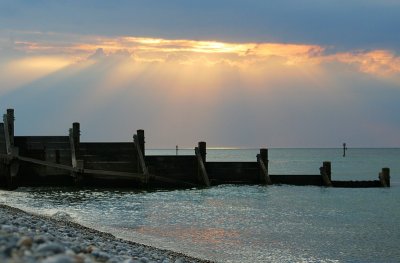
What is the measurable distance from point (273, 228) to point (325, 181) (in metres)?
19.8

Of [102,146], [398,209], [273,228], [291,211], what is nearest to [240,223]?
[273,228]

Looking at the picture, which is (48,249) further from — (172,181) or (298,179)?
(298,179)

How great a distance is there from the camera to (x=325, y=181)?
4238 centimetres

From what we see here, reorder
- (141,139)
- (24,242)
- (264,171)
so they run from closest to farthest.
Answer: (24,242)
(141,139)
(264,171)

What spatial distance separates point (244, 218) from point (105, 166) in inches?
592

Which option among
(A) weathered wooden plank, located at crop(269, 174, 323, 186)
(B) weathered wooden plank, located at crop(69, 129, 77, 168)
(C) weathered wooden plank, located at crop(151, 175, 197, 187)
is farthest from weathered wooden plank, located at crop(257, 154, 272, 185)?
(B) weathered wooden plank, located at crop(69, 129, 77, 168)

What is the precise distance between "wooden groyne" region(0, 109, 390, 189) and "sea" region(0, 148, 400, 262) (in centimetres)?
91

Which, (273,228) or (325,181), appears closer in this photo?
(273,228)

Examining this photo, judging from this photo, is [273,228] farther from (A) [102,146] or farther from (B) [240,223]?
(A) [102,146]

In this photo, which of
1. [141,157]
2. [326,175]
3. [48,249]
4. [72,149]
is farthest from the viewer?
[326,175]

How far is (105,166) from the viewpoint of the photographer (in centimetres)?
→ 3934

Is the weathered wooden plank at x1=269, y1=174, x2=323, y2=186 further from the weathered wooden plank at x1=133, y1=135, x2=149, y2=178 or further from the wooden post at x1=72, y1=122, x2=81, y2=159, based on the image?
the wooden post at x1=72, y1=122, x2=81, y2=159

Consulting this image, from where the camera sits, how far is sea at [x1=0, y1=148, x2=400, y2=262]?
59.6 ft

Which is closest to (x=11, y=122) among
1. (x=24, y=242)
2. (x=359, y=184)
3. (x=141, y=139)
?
(x=141, y=139)
